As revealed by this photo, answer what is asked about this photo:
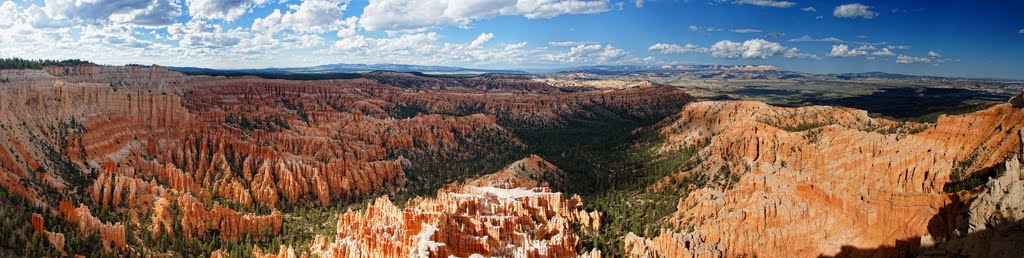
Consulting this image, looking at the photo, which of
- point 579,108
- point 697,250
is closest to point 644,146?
point 697,250

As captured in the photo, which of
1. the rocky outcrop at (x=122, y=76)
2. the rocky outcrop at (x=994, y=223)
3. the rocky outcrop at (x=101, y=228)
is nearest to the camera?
the rocky outcrop at (x=994, y=223)

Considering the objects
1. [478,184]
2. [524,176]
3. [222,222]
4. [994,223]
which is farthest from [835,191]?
[222,222]

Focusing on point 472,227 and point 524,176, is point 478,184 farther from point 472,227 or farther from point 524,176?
point 472,227

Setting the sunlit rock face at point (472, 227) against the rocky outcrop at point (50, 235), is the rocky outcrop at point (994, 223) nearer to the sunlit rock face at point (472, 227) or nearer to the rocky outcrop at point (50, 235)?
the sunlit rock face at point (472, 227)

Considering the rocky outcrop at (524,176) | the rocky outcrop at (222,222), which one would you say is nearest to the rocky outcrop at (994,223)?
the rocky outcrop at (524,176)

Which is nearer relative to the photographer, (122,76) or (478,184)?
(478,184)

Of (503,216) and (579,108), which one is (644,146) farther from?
(579,108)
